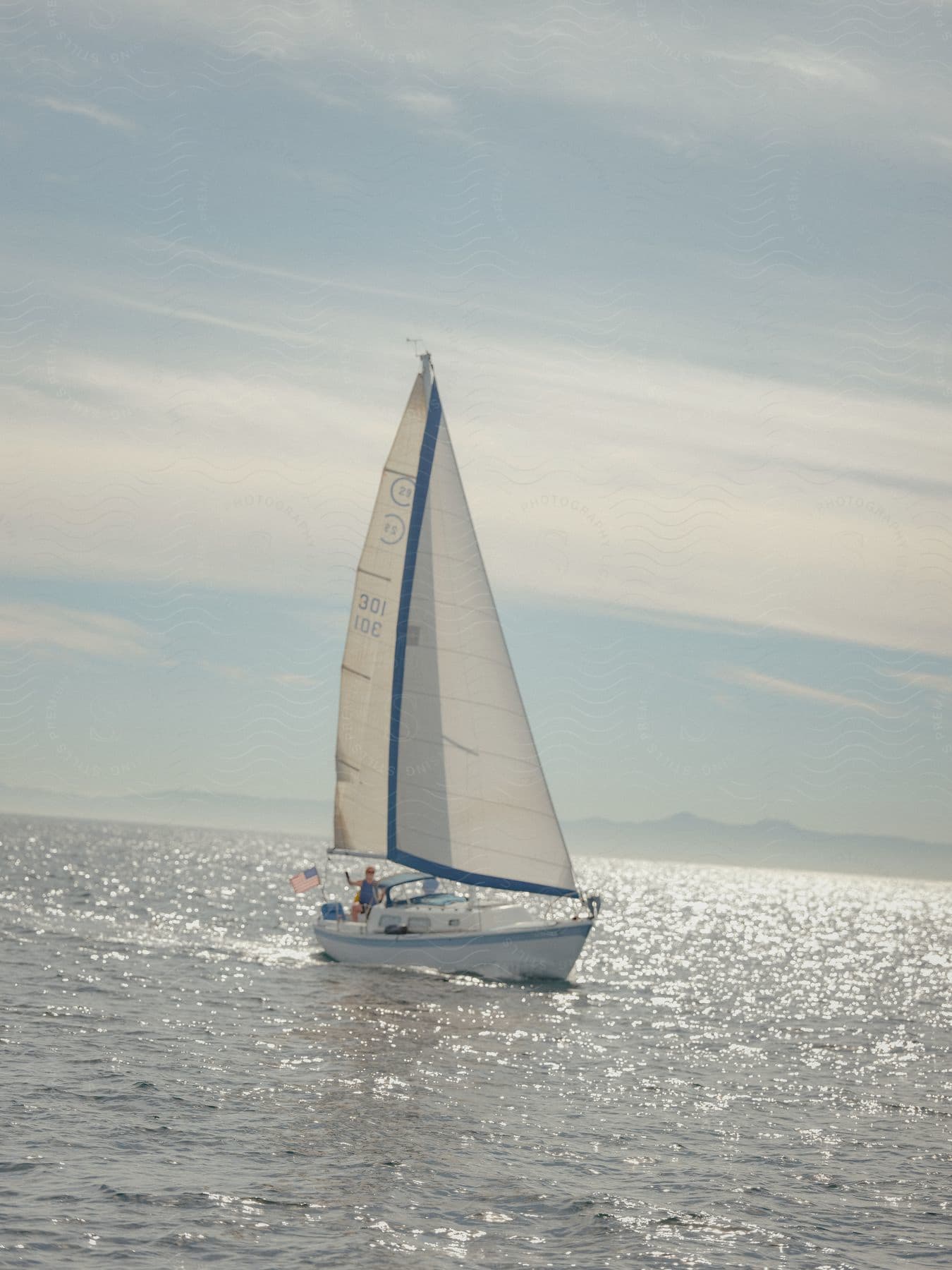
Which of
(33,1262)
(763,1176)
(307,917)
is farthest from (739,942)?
(33,1262)

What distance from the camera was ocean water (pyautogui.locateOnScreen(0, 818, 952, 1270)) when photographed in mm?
16203

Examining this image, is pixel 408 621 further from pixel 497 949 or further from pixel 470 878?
pixel 497 949

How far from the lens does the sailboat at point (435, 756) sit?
40.0 m

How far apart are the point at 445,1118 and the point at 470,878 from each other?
1856cm

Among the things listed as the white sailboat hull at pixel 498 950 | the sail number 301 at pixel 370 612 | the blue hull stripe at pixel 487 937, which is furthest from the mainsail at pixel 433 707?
the white sailboat hull at pixel 498 950

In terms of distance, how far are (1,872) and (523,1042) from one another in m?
62.9

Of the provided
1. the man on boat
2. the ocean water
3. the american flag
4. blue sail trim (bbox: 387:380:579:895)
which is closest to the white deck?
the ocean water

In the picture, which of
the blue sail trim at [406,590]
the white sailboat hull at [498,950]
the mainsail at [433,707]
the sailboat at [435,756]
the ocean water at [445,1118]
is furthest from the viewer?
the blue sail trim at [406,590]

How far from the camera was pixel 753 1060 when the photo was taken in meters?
31.1

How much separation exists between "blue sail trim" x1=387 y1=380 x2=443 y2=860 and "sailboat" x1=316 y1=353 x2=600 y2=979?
0.05m

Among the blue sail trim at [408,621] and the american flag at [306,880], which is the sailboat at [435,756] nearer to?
the blue sail trim at [408,621]

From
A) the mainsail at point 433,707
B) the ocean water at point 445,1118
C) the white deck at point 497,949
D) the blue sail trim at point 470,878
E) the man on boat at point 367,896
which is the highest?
the mainsail at point 433,707

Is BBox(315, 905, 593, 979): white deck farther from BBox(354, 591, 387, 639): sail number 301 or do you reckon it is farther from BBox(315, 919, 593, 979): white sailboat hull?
BBox(354, 591, 387, 639): sail number 301

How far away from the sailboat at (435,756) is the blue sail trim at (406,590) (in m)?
0.05
